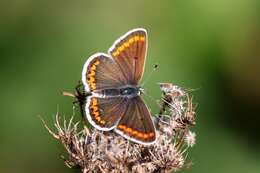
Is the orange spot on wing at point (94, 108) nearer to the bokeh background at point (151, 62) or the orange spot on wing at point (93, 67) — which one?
the orange spot on wing at point (93, 67)

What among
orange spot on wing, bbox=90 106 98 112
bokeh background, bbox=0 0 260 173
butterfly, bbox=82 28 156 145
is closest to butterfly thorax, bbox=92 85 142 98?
butterfly, bbox=82 28 156 145

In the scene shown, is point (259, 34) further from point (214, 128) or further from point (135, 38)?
point (135, 38)

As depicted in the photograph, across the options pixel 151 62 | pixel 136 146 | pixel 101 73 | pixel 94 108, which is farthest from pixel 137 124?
pixel 151 62

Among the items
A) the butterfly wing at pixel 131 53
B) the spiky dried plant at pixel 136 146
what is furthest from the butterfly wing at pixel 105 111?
the butterfly wing at pixel 131 53

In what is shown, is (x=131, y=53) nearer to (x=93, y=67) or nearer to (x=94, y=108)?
(x=93, y=67)

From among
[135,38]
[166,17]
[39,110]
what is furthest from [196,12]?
[135,38]

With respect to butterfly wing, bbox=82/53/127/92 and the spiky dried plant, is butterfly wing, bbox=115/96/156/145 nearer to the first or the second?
the spiky dried plant
